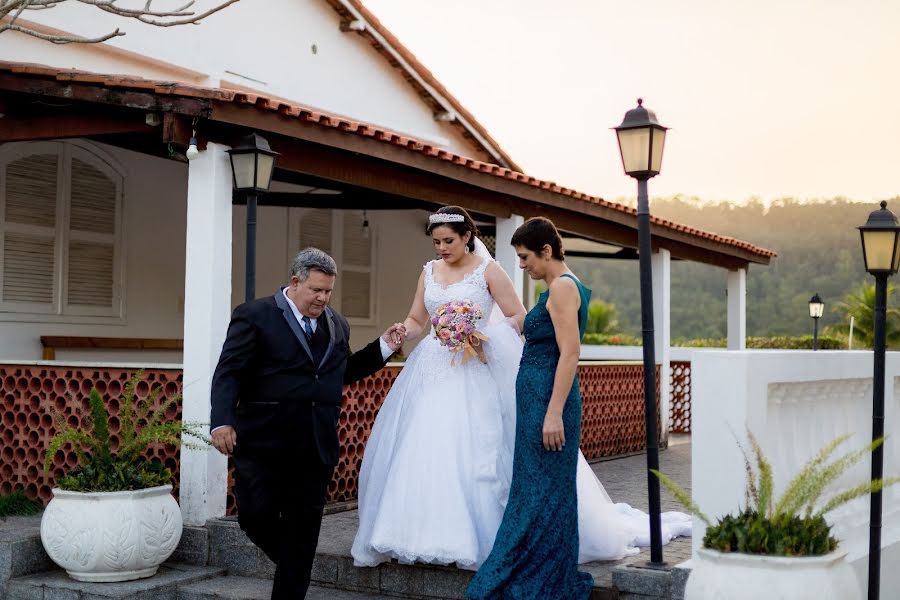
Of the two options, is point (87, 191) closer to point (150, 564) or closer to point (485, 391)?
point (150, 564)

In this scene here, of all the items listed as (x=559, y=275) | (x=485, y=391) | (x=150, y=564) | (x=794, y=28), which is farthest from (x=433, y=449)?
(x=794, y=28)

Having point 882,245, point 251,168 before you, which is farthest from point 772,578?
point 251,168

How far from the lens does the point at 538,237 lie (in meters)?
5.43

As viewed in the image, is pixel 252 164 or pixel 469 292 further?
pixel 252 164

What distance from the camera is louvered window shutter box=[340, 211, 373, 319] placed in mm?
13875

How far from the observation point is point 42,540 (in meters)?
6.68

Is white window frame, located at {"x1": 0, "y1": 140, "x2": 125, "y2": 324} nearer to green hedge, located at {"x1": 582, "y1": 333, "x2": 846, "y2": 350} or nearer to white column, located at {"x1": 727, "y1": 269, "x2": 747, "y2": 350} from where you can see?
white column, located at {"x1": 727, "y1": 269, "x2": 747, "y2": 350}

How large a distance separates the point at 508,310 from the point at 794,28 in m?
54.1

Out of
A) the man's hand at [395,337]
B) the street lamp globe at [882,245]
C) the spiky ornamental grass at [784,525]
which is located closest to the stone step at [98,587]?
the man's hand at [395,337]

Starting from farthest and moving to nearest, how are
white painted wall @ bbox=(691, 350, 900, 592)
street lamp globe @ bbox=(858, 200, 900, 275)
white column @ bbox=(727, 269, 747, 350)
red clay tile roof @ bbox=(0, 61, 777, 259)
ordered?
white column @ bbox=(727, 269, 747, 350) → red clay tile roof @ bbox=(0, 61, 777, 259) → street lamp globe @ bbox=(858, 200, 900, 275) → white painted wall @ bbox=(691, 350, 900, 592)

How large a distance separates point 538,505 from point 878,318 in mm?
2408

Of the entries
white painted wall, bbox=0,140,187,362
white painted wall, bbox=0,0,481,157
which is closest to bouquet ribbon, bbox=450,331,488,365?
white painted wall, bbox=0,140,187,362

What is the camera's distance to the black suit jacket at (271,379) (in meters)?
5.38

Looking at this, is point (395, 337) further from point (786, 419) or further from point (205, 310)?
point (786, 419)
